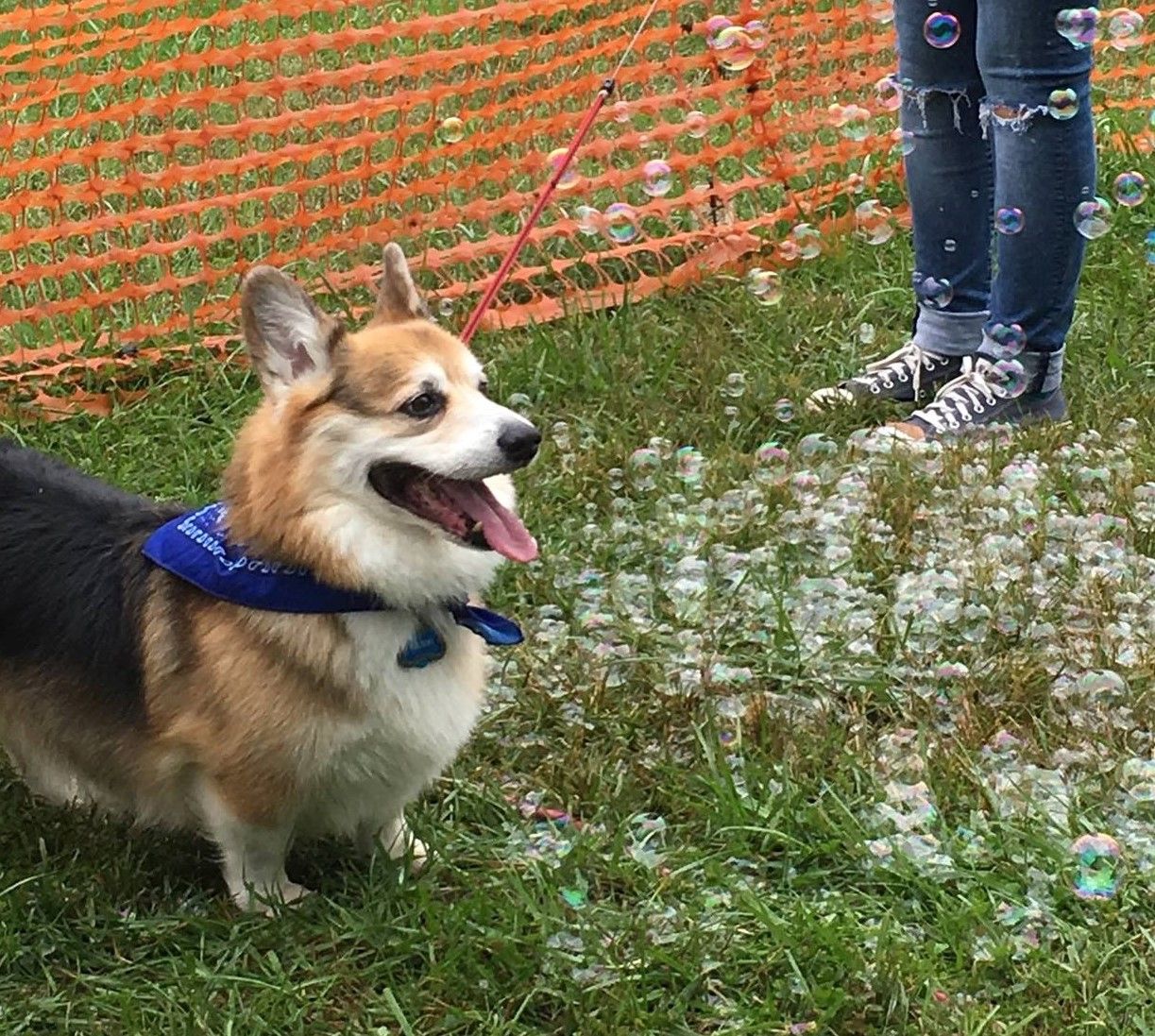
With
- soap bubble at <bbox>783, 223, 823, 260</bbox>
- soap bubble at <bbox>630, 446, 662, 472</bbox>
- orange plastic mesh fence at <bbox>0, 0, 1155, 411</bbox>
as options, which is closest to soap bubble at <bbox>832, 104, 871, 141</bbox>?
orange plastic mesh fence at <bbox>0, 0, 1155, 411</bbox>

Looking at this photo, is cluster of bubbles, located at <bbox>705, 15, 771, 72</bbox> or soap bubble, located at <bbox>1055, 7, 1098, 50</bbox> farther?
cluster of bubbles, located at <bbox>705, 15, 771, 72</bbox>

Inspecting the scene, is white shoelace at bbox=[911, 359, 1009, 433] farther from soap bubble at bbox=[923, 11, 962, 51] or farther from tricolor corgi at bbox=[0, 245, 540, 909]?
tricolor corgi at bbox=[0, 245, 540, 909]

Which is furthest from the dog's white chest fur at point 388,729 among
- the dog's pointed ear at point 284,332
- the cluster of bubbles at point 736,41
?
the cluster of bubbles at point 736,41

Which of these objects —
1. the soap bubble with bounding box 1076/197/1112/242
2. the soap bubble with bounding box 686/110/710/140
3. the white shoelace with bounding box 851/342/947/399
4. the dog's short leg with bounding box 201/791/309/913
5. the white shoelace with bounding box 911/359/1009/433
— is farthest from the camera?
the soap bubble with bounding box 686/110/710/140

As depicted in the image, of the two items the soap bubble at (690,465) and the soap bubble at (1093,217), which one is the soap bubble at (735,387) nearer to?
the soap bubble at (690,465)

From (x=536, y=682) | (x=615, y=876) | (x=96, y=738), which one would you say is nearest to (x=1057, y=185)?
(x=536, y=682)

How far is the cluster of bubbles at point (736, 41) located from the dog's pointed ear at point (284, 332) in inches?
83.8

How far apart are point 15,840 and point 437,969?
89cm

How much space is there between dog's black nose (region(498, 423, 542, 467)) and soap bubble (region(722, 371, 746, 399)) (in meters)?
1.83

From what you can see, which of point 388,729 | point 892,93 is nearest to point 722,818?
point 388,729

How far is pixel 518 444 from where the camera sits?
90.9 inches

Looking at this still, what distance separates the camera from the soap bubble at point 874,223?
4375mm

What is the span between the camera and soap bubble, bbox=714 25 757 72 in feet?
13.4

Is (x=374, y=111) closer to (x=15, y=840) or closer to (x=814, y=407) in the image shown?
(x=814, y=407)
